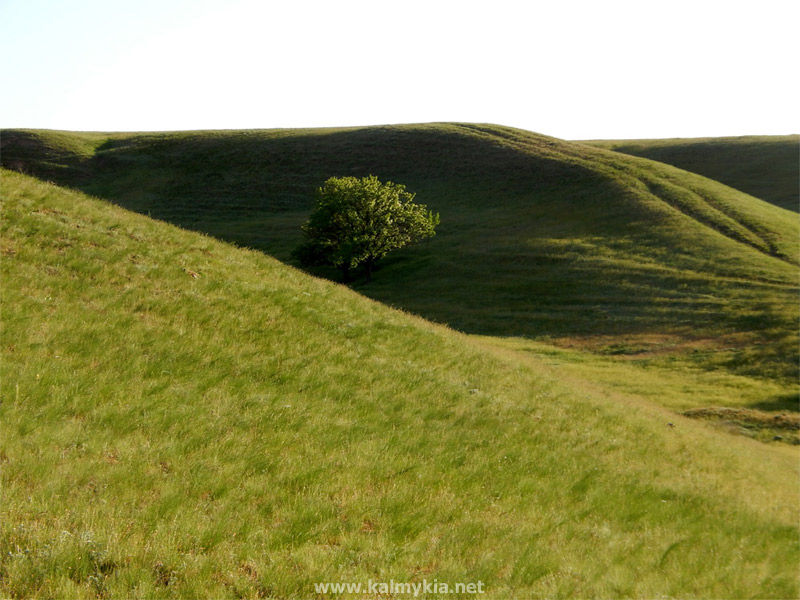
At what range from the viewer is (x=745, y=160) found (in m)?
120

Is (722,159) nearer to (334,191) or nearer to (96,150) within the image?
(334,191)

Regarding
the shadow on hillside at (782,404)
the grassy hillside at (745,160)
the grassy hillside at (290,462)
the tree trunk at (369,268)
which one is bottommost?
the shadow on hillside at (782,404)

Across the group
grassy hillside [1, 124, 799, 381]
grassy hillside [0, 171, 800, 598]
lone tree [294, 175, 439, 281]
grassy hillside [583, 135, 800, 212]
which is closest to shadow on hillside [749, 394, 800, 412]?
grassy hillside [1, 124, 799, 381]

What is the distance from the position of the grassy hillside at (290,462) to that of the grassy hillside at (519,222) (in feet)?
68.4

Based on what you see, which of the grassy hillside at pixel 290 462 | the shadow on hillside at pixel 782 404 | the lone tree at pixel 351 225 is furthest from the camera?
the lone tree at pixel 351 225

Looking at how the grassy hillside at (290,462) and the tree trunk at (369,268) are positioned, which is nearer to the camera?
the grassy hillside at (290,462)

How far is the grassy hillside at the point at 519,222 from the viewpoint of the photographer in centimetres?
4841

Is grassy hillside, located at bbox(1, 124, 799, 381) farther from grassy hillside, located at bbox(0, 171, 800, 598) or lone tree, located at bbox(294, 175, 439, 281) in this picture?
grassy hillside, located at bbox(0, 171, 800, 598)

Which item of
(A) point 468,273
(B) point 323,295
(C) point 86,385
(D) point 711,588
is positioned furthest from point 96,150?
(D) point 711,588

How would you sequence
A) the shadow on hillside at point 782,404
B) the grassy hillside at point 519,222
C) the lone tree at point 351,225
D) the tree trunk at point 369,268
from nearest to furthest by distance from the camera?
the shadow on hillside at point 782,404
the grassy hillside at point 519,222
the lone tree at point 351,225
the tree trunk at point 369,268

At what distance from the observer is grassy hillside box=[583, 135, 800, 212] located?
104 meters

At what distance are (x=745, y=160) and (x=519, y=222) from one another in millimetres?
76538

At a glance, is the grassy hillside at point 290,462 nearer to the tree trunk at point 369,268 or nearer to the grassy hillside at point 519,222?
the grassy hillside at point 519,222

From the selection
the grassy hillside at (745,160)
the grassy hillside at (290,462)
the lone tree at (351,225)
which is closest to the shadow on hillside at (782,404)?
the grassy hillside at (290,462)
